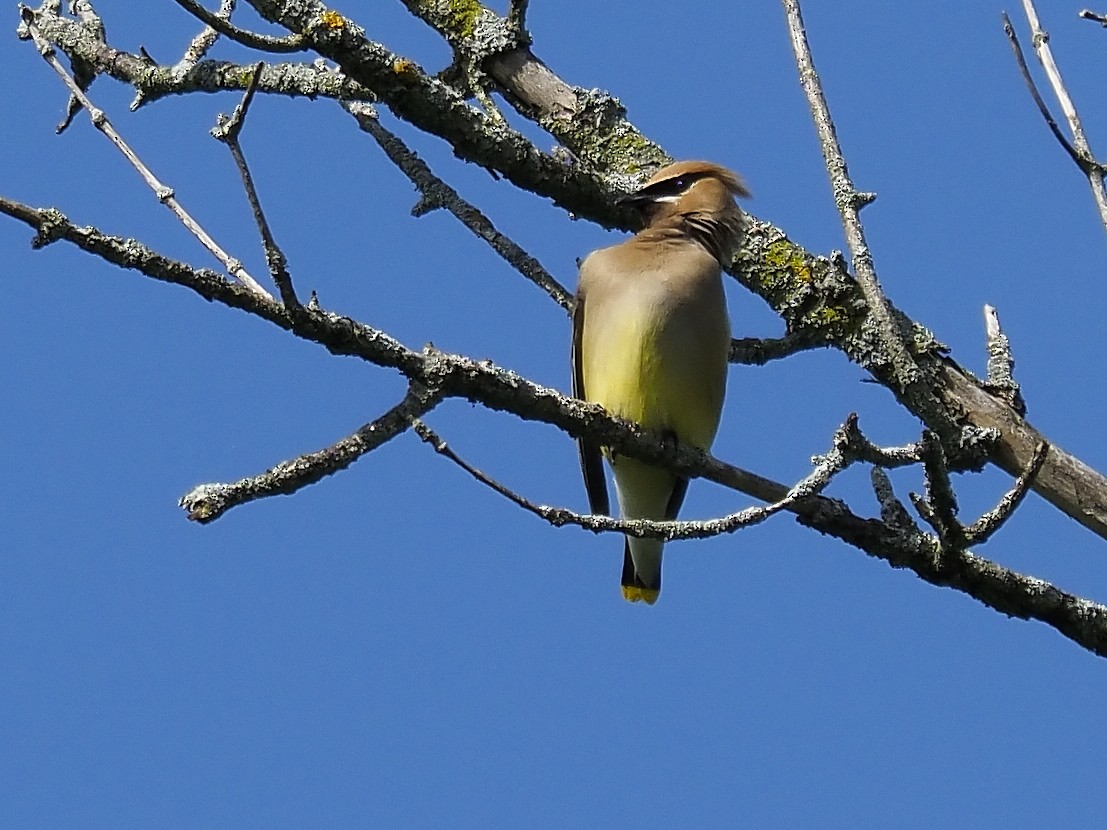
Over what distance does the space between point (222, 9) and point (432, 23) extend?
1164 millimetres

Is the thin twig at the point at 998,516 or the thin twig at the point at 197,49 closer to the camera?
the thin twig at the point at 998,516

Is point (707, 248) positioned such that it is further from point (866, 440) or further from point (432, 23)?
point (866, 440)

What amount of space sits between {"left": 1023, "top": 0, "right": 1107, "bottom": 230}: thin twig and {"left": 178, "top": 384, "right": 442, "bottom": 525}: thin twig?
1636mm

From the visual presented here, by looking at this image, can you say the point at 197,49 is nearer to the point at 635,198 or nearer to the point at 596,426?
the point at 635,198

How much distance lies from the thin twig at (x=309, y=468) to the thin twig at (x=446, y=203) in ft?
6.60

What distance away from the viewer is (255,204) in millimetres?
3047

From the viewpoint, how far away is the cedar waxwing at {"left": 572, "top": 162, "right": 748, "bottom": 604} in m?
5.78

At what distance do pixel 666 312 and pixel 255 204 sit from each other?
9.62ft

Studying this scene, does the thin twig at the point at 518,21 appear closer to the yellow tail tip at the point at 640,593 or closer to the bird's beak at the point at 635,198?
the bird's beak at the point at 635,198

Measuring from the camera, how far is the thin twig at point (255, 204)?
302 cm

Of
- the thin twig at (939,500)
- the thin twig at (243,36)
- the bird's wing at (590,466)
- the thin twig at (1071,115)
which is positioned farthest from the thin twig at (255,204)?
the bird's wing at (590,466)

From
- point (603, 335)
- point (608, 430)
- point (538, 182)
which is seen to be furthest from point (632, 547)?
point (608, 430)

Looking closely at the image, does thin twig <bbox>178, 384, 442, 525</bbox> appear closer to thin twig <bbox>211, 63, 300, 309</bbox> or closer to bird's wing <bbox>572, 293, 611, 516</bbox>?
thin twig <bbox>211, 63, 300, 309</bbox>

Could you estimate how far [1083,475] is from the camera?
440 cm
